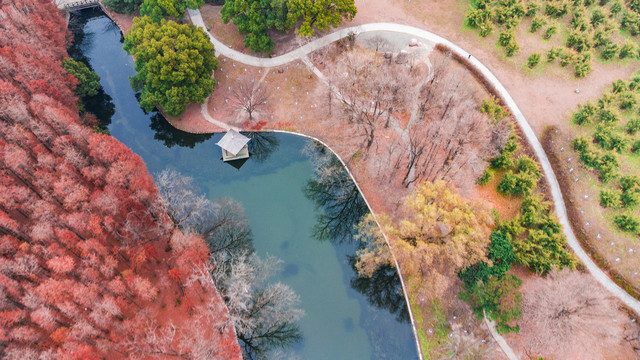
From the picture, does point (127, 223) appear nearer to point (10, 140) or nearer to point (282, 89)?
point (10, 140)

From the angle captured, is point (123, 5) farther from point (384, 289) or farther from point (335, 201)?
point (384, 289)

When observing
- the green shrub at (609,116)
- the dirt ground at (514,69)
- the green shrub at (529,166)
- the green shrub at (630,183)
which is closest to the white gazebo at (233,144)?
the dirt ground at (514,69)

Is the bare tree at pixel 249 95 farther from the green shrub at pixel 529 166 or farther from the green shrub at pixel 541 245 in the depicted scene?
the green shrub at pixel 541 245

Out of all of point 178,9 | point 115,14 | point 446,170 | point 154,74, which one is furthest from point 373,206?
point 115,14

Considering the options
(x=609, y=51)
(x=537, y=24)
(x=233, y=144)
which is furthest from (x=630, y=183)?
(x=233, y=144)

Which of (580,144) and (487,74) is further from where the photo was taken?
(487,74)

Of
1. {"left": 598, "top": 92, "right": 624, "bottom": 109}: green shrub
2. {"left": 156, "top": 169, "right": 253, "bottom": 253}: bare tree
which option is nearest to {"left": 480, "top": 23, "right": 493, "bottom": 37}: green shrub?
{"left": 598, "top": 92, "right": 624, "bottom": 109}: green shrub

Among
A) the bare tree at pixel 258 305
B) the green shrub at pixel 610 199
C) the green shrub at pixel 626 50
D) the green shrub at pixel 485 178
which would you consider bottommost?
the bare tree at pixel 258 305
